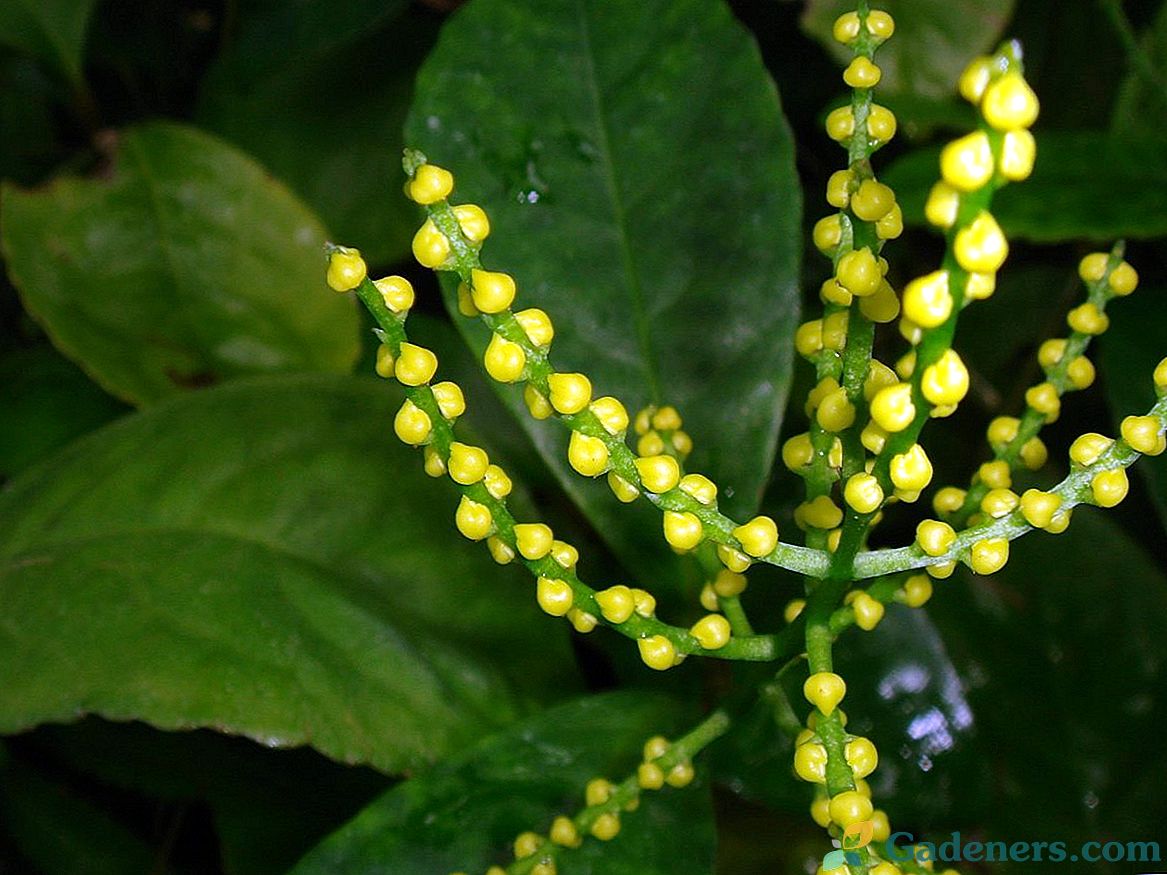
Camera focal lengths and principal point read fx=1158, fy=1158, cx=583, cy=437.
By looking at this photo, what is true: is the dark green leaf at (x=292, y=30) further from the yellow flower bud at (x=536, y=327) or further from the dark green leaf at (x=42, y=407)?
the yellow flower bud at (x=536, y=327)

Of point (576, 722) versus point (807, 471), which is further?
point (576, 722)

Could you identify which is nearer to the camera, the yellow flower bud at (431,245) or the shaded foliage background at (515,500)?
the yellow flower bud at (431,245)

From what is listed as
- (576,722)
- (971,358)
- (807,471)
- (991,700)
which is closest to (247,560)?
(576,722)

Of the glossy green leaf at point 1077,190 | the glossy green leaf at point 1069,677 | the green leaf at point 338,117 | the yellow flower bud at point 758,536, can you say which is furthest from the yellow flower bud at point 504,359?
the green leaf at point 338,117

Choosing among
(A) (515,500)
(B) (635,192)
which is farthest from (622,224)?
(A) (515,500)

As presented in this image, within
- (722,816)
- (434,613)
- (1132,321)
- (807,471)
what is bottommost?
(722,816)

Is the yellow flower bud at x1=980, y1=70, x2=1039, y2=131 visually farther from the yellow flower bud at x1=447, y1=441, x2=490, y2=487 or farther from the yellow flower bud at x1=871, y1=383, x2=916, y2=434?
the yellow flower bud at x1=447, y1=441, x2=490, y2=487

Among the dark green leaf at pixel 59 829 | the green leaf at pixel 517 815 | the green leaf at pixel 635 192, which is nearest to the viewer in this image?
the green leaf at pixel 517 815

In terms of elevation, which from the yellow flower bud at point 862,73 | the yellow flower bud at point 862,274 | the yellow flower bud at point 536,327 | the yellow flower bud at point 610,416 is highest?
the yellow flower bud at point 862,73

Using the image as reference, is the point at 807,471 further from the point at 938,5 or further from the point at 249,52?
the point at 249,52
